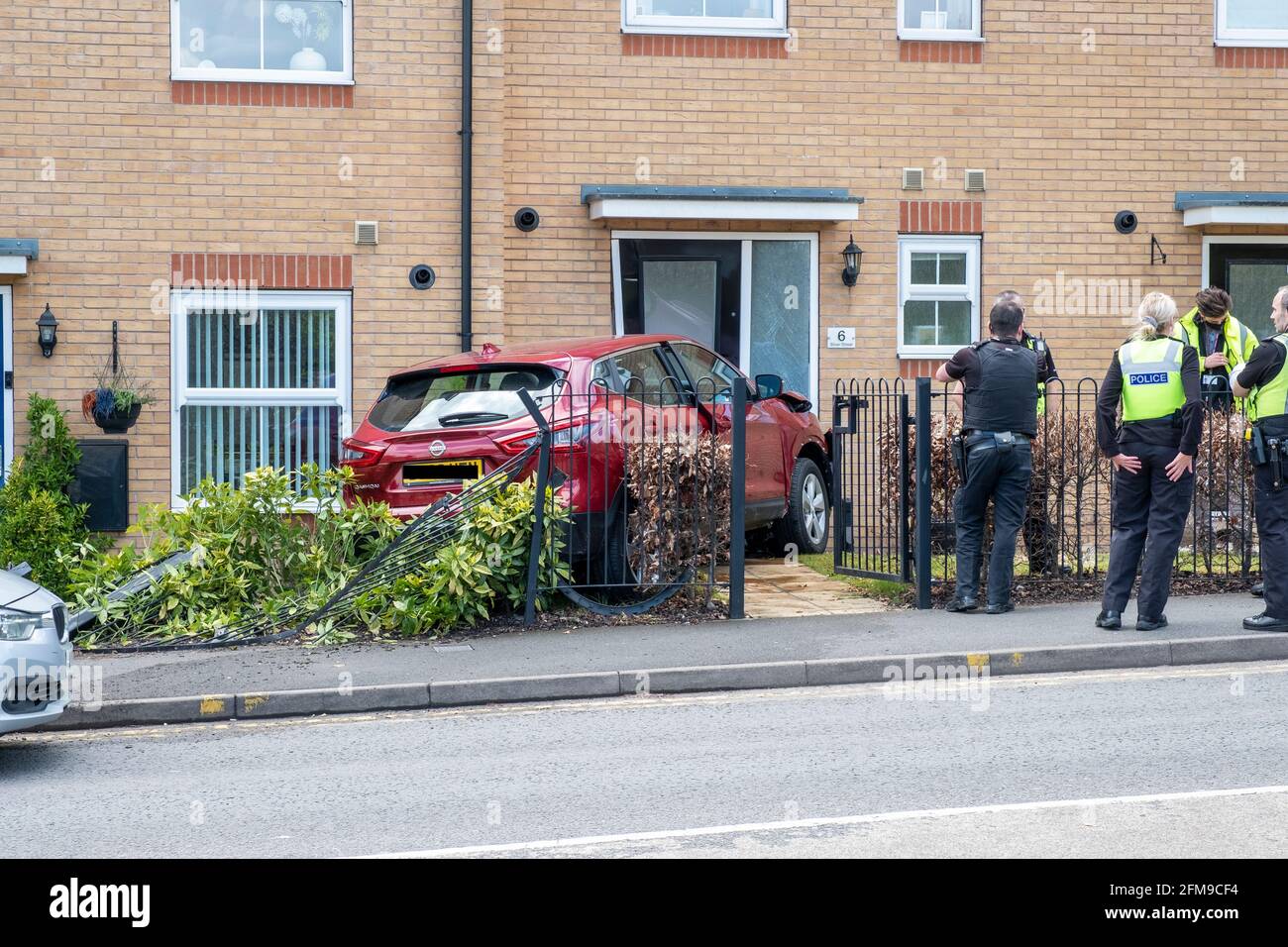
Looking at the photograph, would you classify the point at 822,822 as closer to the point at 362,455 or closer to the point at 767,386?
the point at 362,455

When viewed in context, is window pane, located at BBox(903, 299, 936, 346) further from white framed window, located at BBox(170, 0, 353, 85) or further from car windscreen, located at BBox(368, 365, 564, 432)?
car windscreen, located at BBox(368, 365, 564, 432)

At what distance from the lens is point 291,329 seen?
45.2 feet

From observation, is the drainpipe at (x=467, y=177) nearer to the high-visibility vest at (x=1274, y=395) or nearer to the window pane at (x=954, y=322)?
the window pane at (x=954, y=322)

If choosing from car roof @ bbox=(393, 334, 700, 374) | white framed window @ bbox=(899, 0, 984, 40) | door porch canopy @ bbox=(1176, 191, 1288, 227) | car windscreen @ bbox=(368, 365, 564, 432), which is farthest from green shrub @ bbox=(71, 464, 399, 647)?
door porch canopy @ bbox=(1176, 191, 1288, 227)

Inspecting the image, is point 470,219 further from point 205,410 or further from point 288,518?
point 288,518

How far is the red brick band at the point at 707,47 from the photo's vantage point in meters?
14.2

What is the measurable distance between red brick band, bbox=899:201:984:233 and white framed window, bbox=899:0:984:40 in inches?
59.0

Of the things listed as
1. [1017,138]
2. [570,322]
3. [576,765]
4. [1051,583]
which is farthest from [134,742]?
[1017,138]

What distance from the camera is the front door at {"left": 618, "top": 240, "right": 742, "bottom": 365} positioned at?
14.4 metres

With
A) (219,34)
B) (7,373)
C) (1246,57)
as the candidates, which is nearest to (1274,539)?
(1246,57)

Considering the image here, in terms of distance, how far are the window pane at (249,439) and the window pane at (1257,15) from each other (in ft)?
29.2

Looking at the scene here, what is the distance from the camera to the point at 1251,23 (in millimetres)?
15031

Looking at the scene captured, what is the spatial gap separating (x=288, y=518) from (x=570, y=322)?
4.48 m
